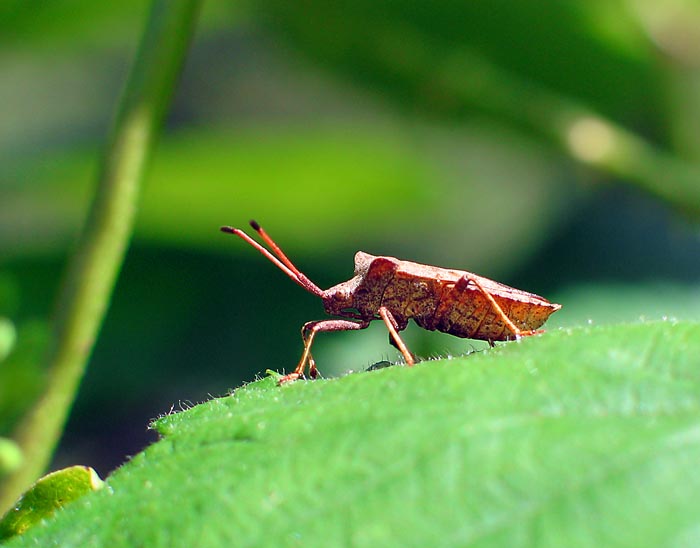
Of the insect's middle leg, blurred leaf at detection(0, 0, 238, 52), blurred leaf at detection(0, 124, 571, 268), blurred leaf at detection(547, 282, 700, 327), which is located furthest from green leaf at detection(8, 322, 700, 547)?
blurred leaf at detection(547, 282, 700, 327)

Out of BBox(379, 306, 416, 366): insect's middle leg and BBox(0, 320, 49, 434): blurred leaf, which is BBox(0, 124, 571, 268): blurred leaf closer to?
BBox(379, 306, 416, 366): insect's middle leg

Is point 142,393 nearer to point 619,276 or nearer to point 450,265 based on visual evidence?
point 450,265

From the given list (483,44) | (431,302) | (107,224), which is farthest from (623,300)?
(107,224)

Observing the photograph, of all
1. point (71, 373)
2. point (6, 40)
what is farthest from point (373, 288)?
point (6, 40)

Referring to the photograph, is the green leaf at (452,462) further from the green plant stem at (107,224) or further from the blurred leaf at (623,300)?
the blurred leaf at (623,300)

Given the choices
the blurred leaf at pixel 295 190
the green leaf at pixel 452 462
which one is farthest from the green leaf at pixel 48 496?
the blurred leaf at pixel 295 190
